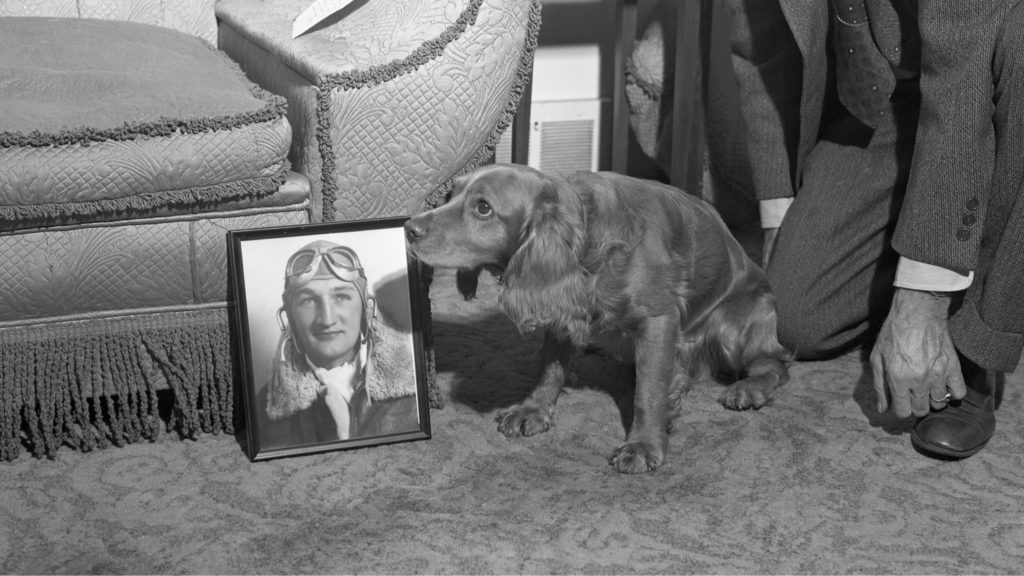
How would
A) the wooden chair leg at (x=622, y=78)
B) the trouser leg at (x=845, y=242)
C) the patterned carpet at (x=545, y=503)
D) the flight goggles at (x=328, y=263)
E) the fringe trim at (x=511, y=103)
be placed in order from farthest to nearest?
the wooden chair leg at (x=622, y=78), the trouser leg at (x=845, y=242), the fringe trim at (x=511, y=103), the flight goggles at (x=328, y=263), the patterned carpet at (x=545, y=503)

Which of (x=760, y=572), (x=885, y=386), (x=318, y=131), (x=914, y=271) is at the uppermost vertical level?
(x=318, y=131)

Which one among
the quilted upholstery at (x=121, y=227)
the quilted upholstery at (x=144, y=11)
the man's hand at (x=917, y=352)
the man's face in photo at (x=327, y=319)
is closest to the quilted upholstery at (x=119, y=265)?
the quilted upholstery at (x=121, y=227)

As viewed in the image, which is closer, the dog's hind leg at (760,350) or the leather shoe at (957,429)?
the leather shoe at (957,429)

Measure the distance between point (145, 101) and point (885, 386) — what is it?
1.37 metres

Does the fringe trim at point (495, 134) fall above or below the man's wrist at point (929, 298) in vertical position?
above

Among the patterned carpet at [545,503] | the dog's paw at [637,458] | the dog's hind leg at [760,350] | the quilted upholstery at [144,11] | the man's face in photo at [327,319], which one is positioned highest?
the quilted upholstery at [144,11]

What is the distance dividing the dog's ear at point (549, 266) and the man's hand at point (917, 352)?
536 mm

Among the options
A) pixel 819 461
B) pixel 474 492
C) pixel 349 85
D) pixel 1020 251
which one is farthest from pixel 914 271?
pixel 349 85

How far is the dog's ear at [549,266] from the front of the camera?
5.83ft

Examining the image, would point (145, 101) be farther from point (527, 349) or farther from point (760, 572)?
Result: point (760, 572)

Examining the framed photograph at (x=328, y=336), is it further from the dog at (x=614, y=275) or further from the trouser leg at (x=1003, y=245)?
the trouser leg at (x=1003, y=245)

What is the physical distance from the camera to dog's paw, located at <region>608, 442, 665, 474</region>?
6.13 ft

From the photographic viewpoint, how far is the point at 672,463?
1.92m

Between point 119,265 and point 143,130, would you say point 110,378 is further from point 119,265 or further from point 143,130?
point 143,130
